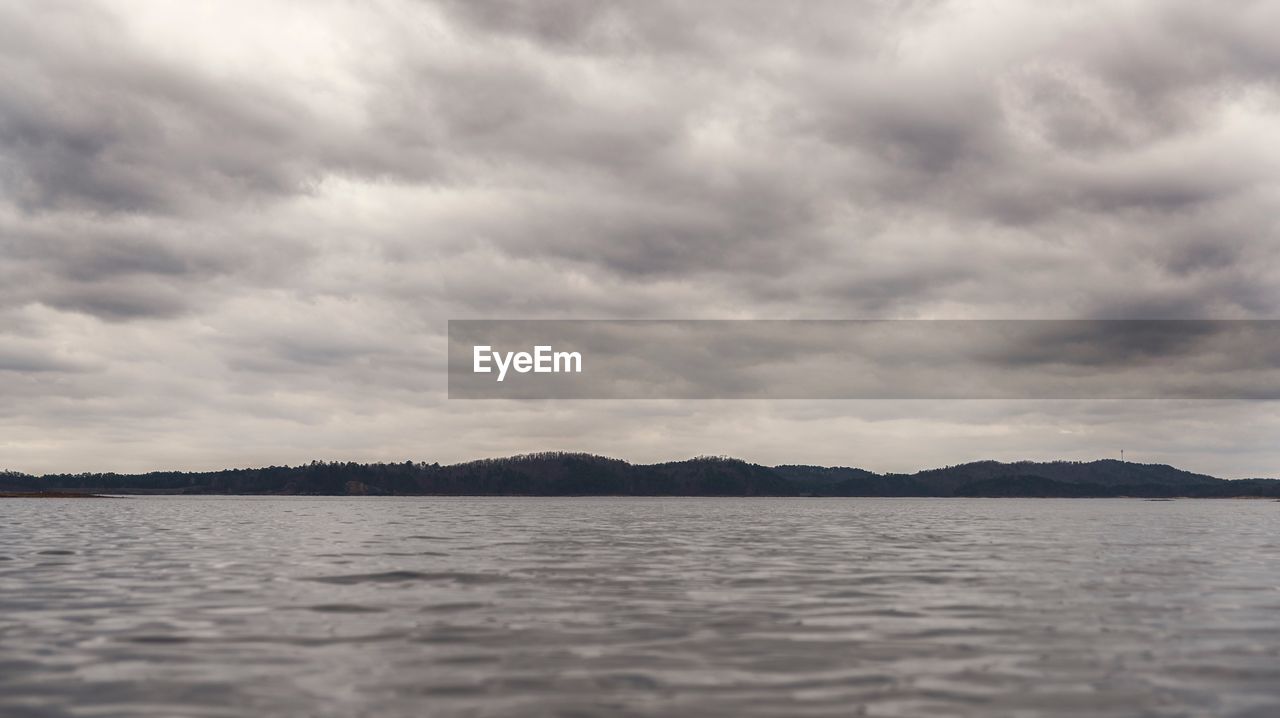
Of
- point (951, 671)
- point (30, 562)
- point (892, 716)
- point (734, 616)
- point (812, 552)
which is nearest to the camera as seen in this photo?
point (892, 716)

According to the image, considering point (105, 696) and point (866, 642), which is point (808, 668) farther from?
point (105, 696)

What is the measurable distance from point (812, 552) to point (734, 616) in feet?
84.4

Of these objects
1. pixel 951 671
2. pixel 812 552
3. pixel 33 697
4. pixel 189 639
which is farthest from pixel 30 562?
pixel 951 671

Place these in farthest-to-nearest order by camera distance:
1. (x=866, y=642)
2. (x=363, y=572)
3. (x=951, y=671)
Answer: (x=363, y=572) → (x=866, y=642) → (x=951, y=671)

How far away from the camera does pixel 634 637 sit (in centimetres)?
2053

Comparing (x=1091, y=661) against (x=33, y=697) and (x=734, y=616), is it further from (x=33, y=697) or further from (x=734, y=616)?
(x=33, y=697)

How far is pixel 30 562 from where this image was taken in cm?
4069

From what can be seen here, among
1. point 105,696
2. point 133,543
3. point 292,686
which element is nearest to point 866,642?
point 292,686

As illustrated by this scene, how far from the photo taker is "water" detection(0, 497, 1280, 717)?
1474 centimetres

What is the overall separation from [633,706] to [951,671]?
628 centimetres

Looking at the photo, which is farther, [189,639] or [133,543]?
[133,543]

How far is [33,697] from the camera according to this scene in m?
14.7

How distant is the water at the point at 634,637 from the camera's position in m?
14.7

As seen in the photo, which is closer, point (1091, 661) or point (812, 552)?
point (1091, 661)
